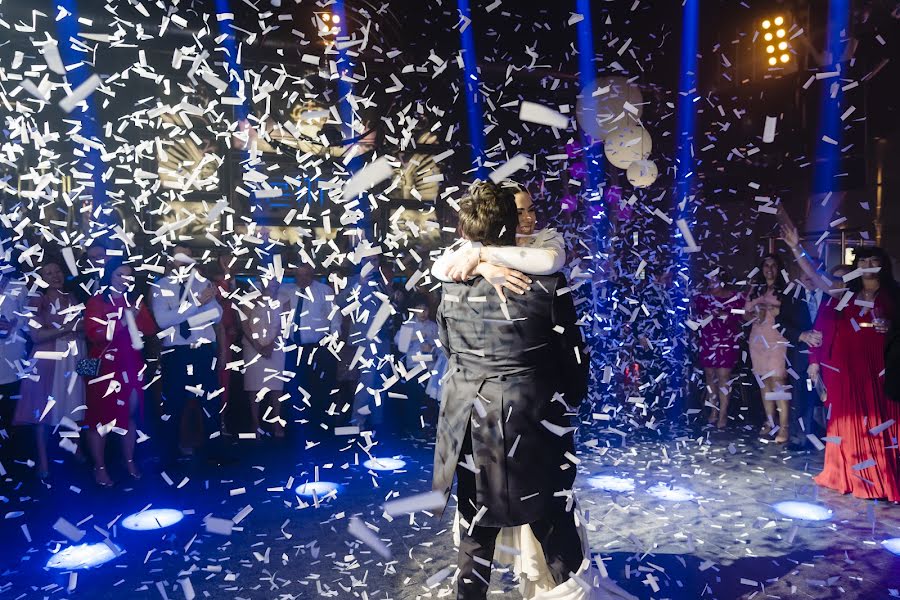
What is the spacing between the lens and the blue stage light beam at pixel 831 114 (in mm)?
7004

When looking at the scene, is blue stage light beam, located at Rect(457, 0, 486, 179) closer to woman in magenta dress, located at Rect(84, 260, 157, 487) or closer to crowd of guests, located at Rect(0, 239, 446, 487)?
crowd of guests, located at Rect(0, 239, 446, 487)

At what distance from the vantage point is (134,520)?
4367mm

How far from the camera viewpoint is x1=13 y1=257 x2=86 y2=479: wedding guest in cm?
522

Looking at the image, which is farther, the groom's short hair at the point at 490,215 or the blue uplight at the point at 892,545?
the blue uplight at the point at 892,545

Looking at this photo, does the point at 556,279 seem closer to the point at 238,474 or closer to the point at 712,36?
the point at 238,474

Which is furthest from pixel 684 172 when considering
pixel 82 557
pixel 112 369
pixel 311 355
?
pixel 82 557

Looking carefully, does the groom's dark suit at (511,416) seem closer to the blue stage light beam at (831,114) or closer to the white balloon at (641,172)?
the white balloon at (641,172)

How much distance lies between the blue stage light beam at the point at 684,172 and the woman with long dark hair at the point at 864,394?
3.23 meters

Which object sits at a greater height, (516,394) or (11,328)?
(11,328)

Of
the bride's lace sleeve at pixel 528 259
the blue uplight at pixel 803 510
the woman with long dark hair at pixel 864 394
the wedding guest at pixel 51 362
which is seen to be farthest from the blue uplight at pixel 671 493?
the wedding guest at pixel 51 362

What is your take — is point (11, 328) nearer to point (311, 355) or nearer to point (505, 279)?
point (311, 355)

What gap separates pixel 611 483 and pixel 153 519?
11.3 feet

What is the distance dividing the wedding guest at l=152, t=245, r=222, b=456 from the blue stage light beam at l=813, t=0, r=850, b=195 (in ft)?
23.6

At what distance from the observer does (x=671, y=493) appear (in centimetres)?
490
